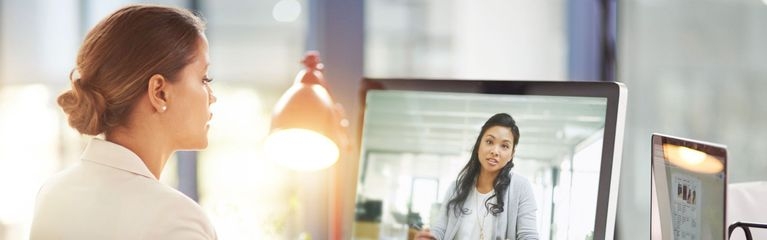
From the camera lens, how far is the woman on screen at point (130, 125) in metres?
1.32

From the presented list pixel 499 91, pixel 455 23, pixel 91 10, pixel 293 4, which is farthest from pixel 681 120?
pixel 91 10

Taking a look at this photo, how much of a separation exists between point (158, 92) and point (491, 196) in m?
0.51

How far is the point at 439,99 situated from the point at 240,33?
67.6 inches

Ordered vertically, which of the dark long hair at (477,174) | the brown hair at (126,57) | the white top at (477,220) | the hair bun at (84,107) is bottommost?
the white top at (477,220)

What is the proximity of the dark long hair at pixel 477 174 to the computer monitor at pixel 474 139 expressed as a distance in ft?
0.03

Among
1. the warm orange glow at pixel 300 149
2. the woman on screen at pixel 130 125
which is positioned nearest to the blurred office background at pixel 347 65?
the warm orange glow at pixel 300 149

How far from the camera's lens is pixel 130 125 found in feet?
4.69

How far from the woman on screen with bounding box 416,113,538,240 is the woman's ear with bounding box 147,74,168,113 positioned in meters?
0.46

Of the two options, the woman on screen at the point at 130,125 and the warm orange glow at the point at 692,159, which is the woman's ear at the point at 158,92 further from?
the warm orange glow at the point at 692,159

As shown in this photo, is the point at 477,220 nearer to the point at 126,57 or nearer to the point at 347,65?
the point at 126,57

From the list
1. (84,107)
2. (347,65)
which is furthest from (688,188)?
(347,65)

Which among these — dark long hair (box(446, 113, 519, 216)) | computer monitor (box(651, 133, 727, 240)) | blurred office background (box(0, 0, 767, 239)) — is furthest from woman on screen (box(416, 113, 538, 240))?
blurred office background (box(0, 0, 767, 239))

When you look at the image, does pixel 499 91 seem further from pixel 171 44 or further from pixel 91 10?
pixel 91 10

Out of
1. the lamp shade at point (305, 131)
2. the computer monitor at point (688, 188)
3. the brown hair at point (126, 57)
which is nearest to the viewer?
the computer monitor at point (688, 188)
